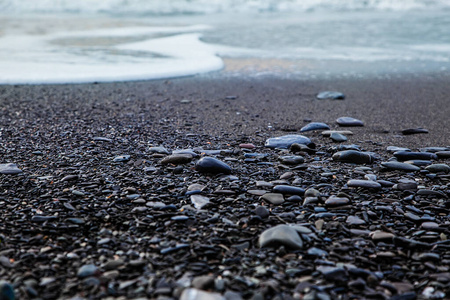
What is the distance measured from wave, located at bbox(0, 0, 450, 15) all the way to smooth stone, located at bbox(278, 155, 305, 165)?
36.0ft

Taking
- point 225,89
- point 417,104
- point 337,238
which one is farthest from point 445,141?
point 225,89

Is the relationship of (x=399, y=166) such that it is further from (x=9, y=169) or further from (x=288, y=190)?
(x=9, y=169)

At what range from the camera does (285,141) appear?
283 cm

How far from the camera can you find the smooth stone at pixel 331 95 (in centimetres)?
429

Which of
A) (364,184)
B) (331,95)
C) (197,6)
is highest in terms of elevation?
(197,6)

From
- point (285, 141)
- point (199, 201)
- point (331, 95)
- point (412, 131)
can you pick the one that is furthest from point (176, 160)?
point (331, 95)

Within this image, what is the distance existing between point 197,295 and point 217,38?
7.18 m

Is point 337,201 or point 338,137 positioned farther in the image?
point 338,137

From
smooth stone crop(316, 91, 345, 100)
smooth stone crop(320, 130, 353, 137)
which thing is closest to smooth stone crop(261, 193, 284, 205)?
smooth stone crop(320, 130, 353, 137)

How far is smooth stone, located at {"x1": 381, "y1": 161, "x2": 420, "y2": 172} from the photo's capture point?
2369 millimetres

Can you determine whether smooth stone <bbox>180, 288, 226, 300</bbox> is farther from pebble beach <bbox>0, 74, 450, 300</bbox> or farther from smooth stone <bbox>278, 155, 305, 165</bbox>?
smooth stone <bbox>278, 155, 305, 165</bbox>

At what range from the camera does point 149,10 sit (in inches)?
500

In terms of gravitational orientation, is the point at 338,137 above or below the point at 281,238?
above

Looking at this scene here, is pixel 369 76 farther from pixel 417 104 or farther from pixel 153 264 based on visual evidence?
pixel 153 264
